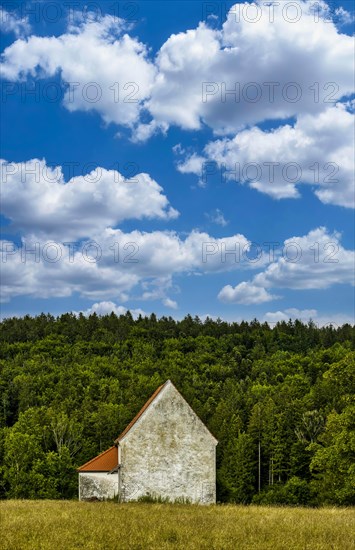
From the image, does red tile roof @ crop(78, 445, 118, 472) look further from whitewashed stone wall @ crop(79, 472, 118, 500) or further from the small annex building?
the small annex building

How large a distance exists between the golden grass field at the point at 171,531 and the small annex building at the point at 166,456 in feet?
48.5

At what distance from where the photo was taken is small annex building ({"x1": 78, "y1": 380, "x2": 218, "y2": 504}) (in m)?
36.7

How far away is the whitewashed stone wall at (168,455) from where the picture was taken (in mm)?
36656

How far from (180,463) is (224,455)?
44524 mm

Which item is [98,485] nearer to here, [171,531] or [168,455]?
[168,455]

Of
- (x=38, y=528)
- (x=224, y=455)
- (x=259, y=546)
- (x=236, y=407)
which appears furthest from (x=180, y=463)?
(x=236, y=407)

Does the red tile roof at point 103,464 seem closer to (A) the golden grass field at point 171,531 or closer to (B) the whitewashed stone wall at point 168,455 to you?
(B) the whitewashed stone wall at point 168,455

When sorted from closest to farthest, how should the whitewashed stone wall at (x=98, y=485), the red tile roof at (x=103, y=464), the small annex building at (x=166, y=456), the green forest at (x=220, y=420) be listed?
the small annex building at (x=166, y=456) < the whitewashed stone wall at (x=98, y=485) < the red tile roof at (x=103, y=464) < the green forest at (x=220, y=420)

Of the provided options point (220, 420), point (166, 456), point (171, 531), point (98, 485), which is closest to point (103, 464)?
point (98, 485)

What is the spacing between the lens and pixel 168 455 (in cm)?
3725

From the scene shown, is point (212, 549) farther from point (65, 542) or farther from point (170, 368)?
point (170, 368)

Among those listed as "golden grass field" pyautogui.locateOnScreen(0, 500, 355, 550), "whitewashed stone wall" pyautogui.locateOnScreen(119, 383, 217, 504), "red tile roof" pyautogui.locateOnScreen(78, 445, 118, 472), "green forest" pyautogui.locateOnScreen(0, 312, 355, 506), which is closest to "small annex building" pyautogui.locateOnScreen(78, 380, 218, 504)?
"whitewashed stone wall" pyautogui.locateOnScreen(119, 383, 217, 504)

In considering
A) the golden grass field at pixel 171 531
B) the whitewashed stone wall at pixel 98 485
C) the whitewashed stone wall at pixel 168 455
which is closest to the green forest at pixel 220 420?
the whitewashed stone wall at pixel 168 455

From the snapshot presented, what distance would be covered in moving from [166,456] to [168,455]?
0.14 meters
